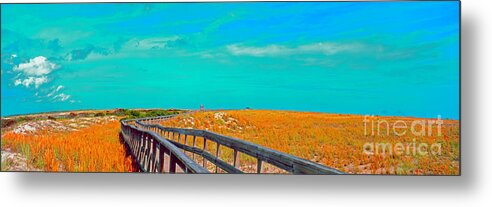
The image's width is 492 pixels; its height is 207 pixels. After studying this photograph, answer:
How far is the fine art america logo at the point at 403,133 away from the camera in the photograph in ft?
21.9

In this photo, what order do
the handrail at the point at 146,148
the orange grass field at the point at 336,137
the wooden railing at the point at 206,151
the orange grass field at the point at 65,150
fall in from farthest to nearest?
the orange grass field at the point at 65,150, the orange grass field at the point at 336,137, the handrail at the point at 146,148, the wooden railing at the point at 206,151

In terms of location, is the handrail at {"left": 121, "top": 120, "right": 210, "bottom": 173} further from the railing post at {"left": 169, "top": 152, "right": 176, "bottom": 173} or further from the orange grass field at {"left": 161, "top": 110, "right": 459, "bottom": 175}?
the orange grass field at {"left": 161, "top": 110, "right": 459, "bottom": 175}

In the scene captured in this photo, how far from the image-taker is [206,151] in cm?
699

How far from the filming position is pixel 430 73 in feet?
21.9

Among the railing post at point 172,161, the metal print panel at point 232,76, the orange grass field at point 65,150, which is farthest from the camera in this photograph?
the orange grass field at point 65,150

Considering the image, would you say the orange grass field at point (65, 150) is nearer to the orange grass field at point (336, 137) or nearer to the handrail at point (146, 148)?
the handrail at point (146, 148)

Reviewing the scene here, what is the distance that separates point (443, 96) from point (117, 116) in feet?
12.3

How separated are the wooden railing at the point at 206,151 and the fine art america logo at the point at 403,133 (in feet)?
2.53

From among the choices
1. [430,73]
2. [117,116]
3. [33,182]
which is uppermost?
[430,73]

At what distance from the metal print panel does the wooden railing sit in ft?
0.18

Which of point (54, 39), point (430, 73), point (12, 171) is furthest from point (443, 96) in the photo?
point (12, 171)

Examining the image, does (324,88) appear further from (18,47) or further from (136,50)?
(18,47)

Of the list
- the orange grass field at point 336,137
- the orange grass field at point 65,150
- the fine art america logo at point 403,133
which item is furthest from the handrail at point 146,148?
the fine art america logo at point 403,133

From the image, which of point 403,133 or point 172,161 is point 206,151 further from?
point 403,133
